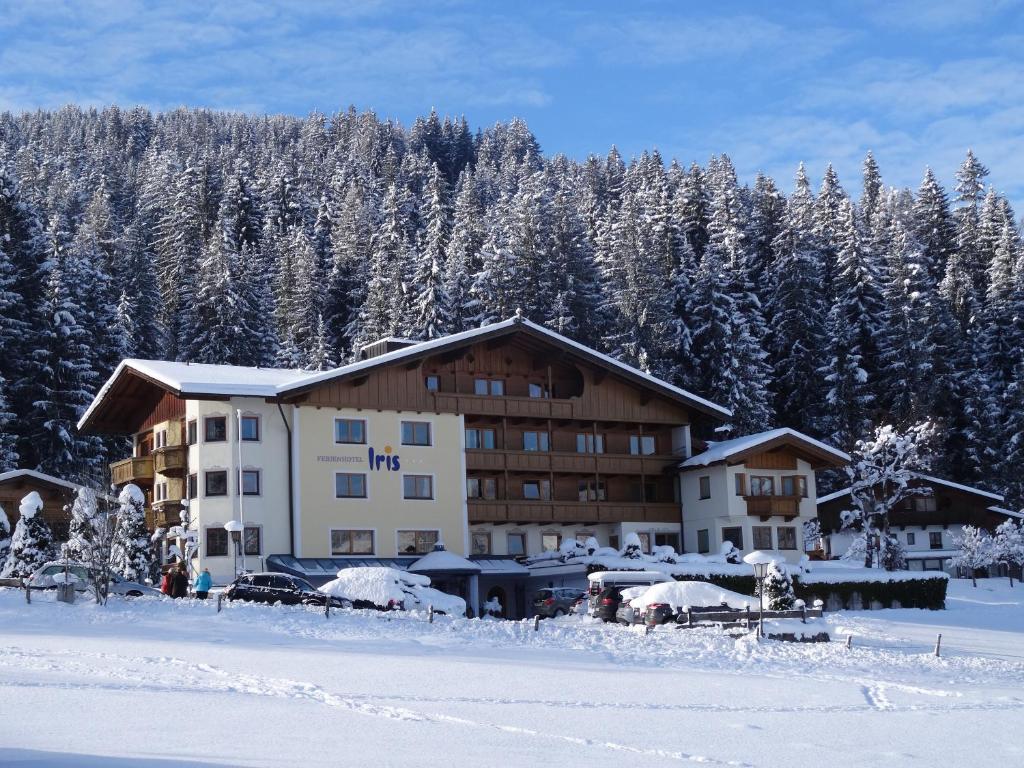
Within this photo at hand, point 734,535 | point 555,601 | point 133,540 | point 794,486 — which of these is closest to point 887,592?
point 794,486

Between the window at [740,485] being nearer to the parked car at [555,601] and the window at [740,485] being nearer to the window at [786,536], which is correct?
the window at [786,536]

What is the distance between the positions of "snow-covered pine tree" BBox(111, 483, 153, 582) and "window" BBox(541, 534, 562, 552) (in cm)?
1795

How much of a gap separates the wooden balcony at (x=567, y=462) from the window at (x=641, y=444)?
488mm

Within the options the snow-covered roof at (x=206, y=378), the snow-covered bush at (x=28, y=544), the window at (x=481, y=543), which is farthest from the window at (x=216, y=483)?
the window at (x=481, y=543)

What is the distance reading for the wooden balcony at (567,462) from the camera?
2109 inches

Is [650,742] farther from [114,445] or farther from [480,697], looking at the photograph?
[114,445]

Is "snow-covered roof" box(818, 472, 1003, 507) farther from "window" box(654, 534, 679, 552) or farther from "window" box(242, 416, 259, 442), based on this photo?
"window" box(242, 416, 259, 442)

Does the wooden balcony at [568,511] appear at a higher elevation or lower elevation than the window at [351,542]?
higher

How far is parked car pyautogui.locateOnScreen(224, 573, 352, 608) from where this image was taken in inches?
1495

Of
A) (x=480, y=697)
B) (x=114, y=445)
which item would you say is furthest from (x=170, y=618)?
(x=114, y=445)

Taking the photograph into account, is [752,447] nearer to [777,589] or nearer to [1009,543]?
[777,589]

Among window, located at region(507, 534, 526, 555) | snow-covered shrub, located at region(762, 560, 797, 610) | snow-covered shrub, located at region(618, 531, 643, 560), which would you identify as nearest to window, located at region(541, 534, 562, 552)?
window, located at region(507, 534, 526, 555)

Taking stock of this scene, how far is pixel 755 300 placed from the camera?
7912cm

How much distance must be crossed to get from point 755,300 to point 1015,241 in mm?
23972
